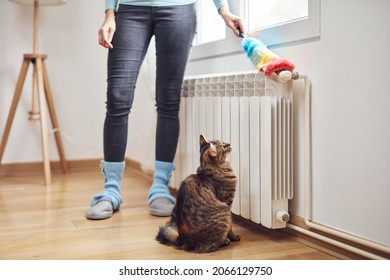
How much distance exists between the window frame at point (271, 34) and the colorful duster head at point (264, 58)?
0.06 metres

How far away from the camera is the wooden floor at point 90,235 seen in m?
1.38

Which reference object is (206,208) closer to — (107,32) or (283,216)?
(283,216)

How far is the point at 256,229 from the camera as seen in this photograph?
165 cm

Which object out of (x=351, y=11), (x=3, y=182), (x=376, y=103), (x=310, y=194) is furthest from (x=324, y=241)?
(x=3, y=182)

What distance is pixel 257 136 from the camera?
152 cm

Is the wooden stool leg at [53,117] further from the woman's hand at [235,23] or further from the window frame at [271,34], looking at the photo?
the woman's hand at [235,23]

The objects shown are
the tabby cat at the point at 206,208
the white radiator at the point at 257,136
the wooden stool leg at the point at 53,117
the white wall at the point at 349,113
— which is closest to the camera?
the white wall at the point at 349,113

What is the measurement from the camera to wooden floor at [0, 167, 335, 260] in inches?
54.2

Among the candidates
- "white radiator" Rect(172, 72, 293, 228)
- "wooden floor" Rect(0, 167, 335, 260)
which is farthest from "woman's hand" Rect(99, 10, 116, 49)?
"wooden floor" Rect(0, 167, 335, 260)

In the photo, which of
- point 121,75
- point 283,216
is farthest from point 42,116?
point 283,216

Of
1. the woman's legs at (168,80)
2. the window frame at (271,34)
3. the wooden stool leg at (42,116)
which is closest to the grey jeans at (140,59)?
the woman's legs at (168,80)

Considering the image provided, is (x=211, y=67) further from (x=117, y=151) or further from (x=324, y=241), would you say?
(x=324, y=241)

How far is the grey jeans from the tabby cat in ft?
1.47

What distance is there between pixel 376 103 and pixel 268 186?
1.39 feet
